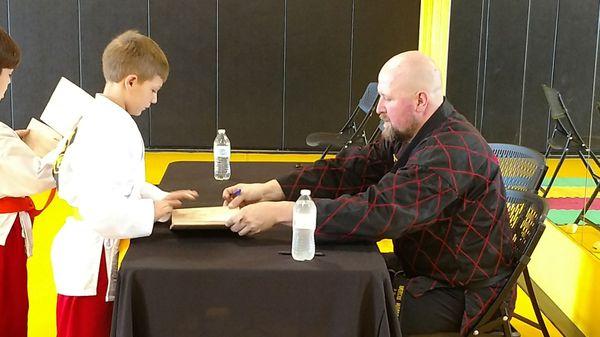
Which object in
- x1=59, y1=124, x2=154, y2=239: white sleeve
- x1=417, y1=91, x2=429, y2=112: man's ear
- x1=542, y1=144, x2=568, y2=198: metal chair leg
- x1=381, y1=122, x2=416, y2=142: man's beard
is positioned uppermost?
x1=417, y1=91, x2=429, y2=112: man's ear

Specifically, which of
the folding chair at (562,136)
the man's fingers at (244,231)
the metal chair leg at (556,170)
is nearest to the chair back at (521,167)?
the folding chair at (562,136)

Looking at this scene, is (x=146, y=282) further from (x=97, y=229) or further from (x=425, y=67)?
(x=425, y=67)

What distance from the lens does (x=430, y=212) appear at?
7.18ft

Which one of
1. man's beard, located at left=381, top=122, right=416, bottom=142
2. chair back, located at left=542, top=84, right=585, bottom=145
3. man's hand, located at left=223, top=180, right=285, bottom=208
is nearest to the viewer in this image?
man's beard, located at left=381, top=122, right=416, bottom=142

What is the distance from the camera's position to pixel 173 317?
1.99 metres

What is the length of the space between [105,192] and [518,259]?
4.42 ft

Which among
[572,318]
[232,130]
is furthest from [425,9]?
[572,318]

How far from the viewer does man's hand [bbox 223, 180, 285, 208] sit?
260cm

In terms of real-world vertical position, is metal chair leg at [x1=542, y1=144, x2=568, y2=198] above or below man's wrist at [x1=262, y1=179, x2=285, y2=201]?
below

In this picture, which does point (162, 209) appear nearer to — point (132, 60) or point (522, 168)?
point (132, 60)

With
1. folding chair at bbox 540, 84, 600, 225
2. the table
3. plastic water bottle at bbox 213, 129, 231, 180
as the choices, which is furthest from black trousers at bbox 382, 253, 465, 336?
folding chair at bbox 540, 84, 600, 225

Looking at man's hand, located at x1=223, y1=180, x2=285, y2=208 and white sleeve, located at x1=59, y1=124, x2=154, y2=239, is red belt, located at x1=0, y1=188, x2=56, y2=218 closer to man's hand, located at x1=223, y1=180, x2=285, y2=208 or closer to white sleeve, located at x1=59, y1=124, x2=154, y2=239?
white sleeve, located at x1=59, y1=124, x2=154, y2=239

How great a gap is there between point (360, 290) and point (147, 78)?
3.16ft

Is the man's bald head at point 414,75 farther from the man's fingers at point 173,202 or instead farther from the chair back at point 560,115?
the chair back at point 560,115
